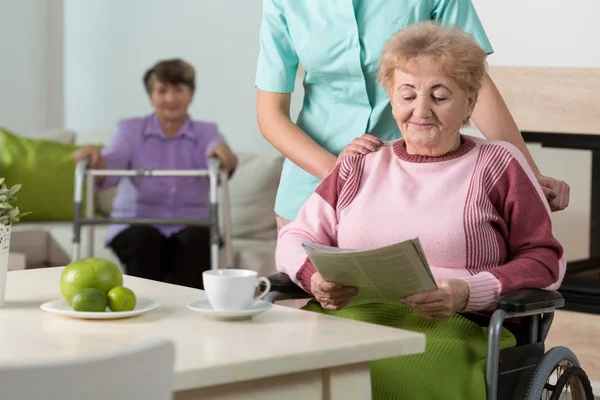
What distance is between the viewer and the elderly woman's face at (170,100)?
4.61m

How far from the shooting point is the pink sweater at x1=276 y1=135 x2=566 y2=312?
192 centimetres

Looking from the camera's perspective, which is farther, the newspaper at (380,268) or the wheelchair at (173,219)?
the wheelchair at (173,219)

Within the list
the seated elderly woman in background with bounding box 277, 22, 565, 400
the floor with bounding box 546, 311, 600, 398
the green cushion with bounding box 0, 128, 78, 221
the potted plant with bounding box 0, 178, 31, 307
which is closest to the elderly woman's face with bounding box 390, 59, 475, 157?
the seated elderly woman in background with bounding box 277, 22, 565, 400

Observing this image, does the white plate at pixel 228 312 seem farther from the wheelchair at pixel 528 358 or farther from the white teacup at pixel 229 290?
the wheelchair at pixel 528 358

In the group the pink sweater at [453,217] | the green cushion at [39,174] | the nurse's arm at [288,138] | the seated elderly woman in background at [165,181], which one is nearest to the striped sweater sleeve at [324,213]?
the pink sweater at [453,217]

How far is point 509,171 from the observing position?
1.97 m

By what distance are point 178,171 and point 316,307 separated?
7.77 feet

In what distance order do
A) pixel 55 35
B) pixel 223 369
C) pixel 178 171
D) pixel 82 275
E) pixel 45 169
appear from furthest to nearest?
pixel 55 35
pixel 45 169
pixel 178 171
pixel 82 275
pixel 223 369

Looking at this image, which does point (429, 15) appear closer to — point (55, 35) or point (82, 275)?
point (82, 275)

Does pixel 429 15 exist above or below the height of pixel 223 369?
above

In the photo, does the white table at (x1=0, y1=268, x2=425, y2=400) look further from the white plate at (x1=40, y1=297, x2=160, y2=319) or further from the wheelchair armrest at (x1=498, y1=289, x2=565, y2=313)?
the wheelchair armrest at (x1=498, y1=289, x2=565, y2=313)

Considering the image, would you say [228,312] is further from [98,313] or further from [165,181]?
[165,181]

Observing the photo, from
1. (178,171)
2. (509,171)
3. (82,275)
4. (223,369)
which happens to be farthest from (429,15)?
(178,171)

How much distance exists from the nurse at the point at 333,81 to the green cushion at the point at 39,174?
3072mm
